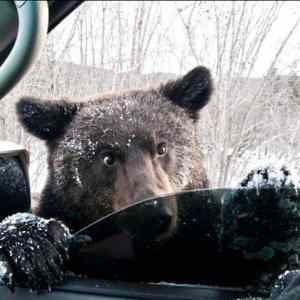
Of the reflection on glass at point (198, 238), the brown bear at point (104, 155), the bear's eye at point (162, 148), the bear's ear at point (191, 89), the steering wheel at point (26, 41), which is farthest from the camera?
the bear's eye at point (162, 148)

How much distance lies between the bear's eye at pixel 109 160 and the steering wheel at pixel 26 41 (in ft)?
2.03

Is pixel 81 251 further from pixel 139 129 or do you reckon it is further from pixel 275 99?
pixel 275 99

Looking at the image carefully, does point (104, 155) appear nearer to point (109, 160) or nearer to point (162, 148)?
point (109, 160)

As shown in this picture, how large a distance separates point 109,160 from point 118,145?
2.5 inches

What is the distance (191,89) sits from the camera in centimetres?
225

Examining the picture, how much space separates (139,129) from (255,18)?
626 millimetres

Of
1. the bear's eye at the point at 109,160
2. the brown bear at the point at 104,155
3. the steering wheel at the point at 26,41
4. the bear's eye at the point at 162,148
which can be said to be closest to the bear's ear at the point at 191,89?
the brown bear at the point at 104,155

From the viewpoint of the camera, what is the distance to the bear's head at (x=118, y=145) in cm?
231

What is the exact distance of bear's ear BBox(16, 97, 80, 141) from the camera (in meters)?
2.43

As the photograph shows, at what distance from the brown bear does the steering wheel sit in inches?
20.1

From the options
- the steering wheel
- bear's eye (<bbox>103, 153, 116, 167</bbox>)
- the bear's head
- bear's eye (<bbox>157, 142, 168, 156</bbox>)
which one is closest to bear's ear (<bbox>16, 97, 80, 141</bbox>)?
the bear's head

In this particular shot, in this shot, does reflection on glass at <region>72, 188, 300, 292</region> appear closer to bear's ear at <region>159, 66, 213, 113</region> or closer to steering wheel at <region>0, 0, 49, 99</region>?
bear's ear at <region>159, 66, 213, 113</region>

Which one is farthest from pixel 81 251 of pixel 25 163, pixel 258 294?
pixel 258 294

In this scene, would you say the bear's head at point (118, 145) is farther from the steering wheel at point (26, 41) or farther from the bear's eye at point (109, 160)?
the steering wheel at point (26, 41)
